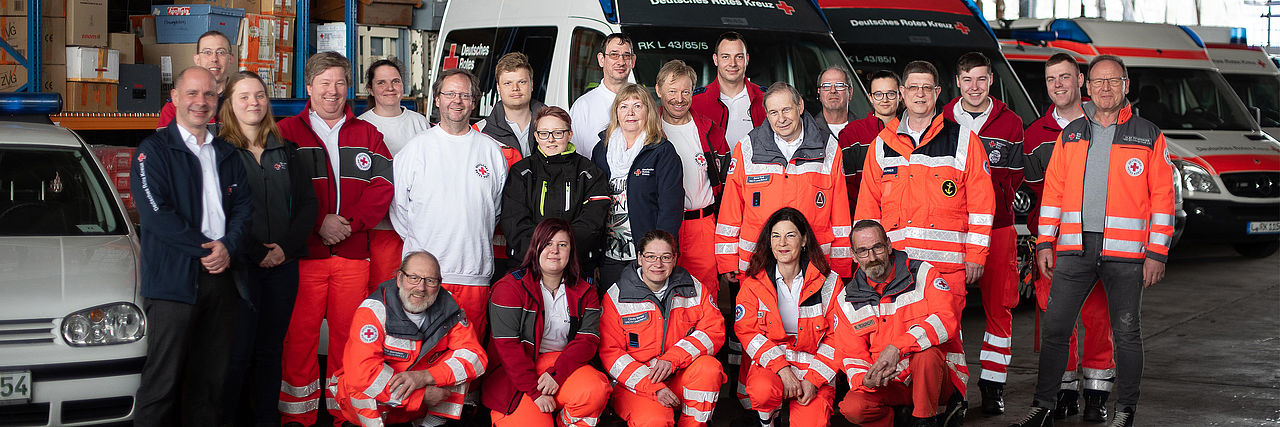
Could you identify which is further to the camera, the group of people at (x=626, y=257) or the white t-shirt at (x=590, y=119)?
the white t-shirt at (x=590, y=119)

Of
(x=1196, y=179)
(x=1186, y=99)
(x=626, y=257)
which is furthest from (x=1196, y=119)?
(x=626, y=257)

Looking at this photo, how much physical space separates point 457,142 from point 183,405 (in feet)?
5.40

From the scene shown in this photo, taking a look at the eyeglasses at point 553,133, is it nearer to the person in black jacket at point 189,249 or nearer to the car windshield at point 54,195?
the person in black jacket at point 189,249

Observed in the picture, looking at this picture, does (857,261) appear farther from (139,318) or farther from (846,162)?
(139,318)

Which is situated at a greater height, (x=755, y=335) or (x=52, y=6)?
(x=52, y=6)

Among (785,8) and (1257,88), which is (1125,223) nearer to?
(785,8)

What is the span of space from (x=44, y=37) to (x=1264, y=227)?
10.8m

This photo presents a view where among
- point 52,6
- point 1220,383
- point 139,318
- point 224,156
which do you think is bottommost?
point 1220,383

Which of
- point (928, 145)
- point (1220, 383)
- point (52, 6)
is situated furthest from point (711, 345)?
point (52, 6)

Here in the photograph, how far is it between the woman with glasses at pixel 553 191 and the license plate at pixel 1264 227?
8.59 m

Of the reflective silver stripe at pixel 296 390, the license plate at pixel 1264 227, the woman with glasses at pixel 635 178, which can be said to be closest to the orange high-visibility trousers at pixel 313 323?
the reflective silver stripe at pixel 296 390

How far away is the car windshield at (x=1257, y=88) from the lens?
14.1 metres

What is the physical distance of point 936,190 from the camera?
5844 millimetres

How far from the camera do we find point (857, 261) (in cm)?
574
